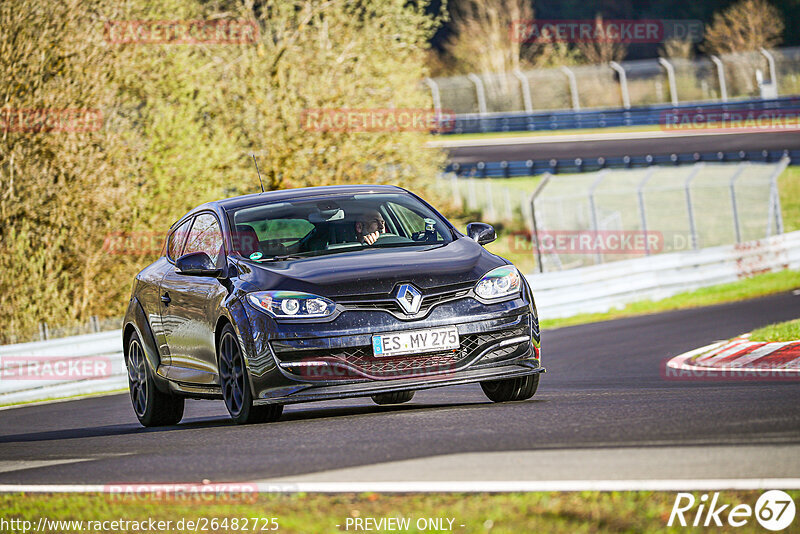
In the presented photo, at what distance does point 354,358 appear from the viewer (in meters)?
8.38

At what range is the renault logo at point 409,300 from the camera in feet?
27.6

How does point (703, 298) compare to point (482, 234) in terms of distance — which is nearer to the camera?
point (482, 234)

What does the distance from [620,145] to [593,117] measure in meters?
6.69

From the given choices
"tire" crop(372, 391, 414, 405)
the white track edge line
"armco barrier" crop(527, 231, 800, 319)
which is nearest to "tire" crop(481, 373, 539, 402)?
"tire" crop(372, 391, 414, 405)

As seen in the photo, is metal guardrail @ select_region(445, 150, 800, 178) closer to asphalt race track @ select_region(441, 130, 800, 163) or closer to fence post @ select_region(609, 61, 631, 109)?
asphalt race track @ select_region(441, 130, 800, 163)

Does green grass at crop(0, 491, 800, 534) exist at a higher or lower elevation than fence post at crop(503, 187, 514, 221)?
higher

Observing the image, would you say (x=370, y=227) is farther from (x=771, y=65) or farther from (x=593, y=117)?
(x=593, y=117)

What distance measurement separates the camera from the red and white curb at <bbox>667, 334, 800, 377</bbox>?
11.4 metres

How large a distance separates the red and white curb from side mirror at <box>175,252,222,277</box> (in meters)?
4.71

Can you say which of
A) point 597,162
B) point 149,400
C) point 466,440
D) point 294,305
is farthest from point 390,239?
point 597,162

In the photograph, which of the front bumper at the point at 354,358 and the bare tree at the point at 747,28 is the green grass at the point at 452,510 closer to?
the front bumper at the point at 354,358

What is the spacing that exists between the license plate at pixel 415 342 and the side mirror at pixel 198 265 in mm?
1546

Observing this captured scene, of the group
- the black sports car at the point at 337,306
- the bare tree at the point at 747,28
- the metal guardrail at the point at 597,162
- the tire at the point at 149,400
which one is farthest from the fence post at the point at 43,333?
the bare tree at the point at 747,28

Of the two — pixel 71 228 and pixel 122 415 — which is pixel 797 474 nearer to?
pixel 122 415
